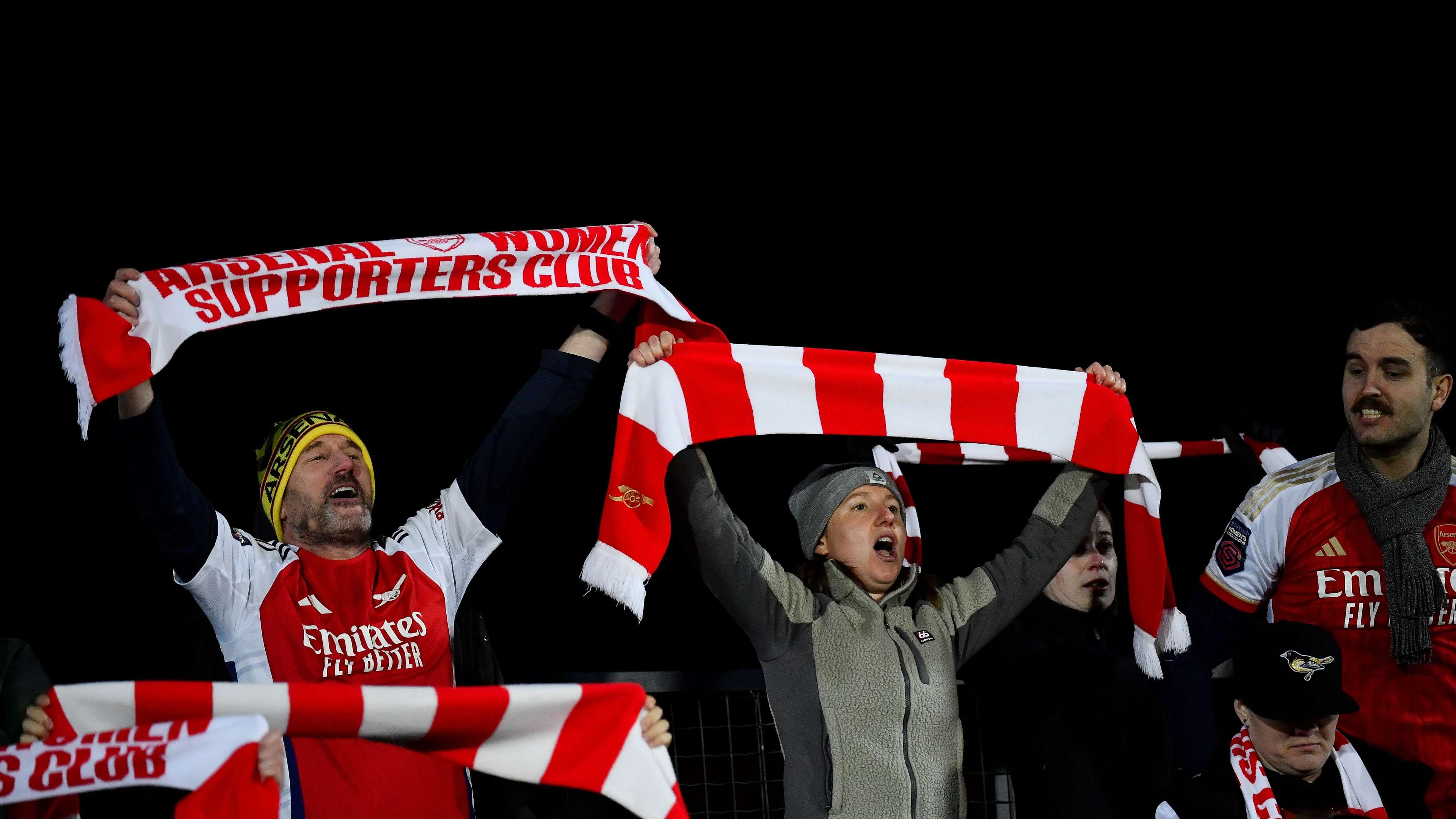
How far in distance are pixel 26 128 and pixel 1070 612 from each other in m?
2.35

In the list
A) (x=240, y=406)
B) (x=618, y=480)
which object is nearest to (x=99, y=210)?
(x=240, y=406)

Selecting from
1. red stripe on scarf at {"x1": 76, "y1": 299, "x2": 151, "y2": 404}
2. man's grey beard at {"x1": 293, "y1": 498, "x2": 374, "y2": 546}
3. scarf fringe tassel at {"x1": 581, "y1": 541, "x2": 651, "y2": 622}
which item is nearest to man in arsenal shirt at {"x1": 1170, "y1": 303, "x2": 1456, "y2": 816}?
scarf fringe tassel at {"x1": 581, "y1": 541, "x2": 651, "y2": 622}

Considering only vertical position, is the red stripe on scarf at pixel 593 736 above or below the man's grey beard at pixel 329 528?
below

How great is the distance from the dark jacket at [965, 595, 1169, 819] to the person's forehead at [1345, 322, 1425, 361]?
77cm

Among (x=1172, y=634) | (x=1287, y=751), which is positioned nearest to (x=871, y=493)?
(x=1172, y=634)

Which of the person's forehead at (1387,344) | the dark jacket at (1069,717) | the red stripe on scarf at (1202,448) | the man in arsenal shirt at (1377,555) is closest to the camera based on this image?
the dark jacket at (1069,717)

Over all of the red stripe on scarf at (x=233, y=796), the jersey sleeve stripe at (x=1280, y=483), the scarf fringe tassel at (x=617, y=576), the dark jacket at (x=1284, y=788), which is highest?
the jersey sleeve stripe at (x=1280, y=483)

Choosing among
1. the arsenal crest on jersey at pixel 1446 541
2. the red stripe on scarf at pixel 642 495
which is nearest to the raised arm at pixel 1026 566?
the red stripe on scarf at pixel 642 495

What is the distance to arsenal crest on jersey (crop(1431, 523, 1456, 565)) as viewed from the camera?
261cm

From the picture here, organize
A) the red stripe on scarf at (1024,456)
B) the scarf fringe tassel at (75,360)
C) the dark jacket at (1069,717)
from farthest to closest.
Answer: the red stripe on scarf at (1024,456) → the dark jacket at (1069,717) → the scarf fringe tassel at (75,360)

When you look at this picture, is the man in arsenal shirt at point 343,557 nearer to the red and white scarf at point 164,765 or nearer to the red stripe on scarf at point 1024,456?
the red and white scarf at point 164,765

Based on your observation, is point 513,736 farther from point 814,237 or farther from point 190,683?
point 814,237

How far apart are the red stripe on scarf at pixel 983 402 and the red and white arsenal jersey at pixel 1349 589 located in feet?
2.11

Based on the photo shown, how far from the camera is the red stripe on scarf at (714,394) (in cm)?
233
